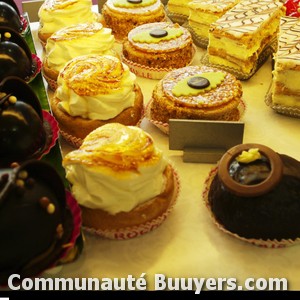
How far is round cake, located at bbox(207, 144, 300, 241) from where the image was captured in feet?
6.07

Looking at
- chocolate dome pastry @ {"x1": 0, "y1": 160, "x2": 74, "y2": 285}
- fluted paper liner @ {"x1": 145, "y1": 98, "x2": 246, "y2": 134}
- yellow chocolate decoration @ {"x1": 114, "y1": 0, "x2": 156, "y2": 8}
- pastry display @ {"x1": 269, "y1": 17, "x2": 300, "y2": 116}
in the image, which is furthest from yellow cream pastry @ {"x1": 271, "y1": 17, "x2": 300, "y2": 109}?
chocolate dome pastry @ {"x1": 0, "y1": 160, "x2": 74, "y2": 285}

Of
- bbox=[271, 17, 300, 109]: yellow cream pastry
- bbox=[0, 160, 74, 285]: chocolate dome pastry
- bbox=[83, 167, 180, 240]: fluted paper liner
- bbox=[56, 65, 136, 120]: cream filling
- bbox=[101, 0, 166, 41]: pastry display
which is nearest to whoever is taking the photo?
bbox=[0, 160, 74, 285]: chocolate dome pastry

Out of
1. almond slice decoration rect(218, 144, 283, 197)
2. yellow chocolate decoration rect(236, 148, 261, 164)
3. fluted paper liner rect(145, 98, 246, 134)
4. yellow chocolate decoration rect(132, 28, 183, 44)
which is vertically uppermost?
yellow chocolate decoration rect(236, 148, 261, 164)

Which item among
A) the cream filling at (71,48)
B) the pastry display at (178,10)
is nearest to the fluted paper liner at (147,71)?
the cream filling at (71,48)

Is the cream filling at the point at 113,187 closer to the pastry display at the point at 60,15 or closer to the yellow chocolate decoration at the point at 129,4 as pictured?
the pastry display at the point at 60,15

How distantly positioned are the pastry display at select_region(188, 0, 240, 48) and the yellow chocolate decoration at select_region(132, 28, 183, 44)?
24 centimetres

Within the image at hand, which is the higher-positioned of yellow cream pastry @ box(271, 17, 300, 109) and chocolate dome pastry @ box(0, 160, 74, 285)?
chocolate dome pastry @ box(0, 160, 74, 285)

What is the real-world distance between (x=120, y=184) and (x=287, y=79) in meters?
1.34

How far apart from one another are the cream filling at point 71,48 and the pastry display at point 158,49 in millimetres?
262

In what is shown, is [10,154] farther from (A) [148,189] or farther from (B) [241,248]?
(B) [241,248]

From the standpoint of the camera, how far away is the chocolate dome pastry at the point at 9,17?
3154 millimetres

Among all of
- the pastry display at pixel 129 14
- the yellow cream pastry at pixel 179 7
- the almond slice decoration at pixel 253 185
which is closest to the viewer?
the almond slice decoration at pixel 253 185

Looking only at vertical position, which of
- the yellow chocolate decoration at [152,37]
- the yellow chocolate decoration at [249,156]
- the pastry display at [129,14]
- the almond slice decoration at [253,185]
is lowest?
the pastry display at [129,14]

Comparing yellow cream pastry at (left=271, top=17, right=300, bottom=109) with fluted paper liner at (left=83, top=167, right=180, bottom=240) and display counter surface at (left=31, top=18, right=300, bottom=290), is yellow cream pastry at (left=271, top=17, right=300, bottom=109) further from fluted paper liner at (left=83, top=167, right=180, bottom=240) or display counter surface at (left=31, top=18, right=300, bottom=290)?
fluted paper liner at (left=83, top=167, right=180, bottom=240)
